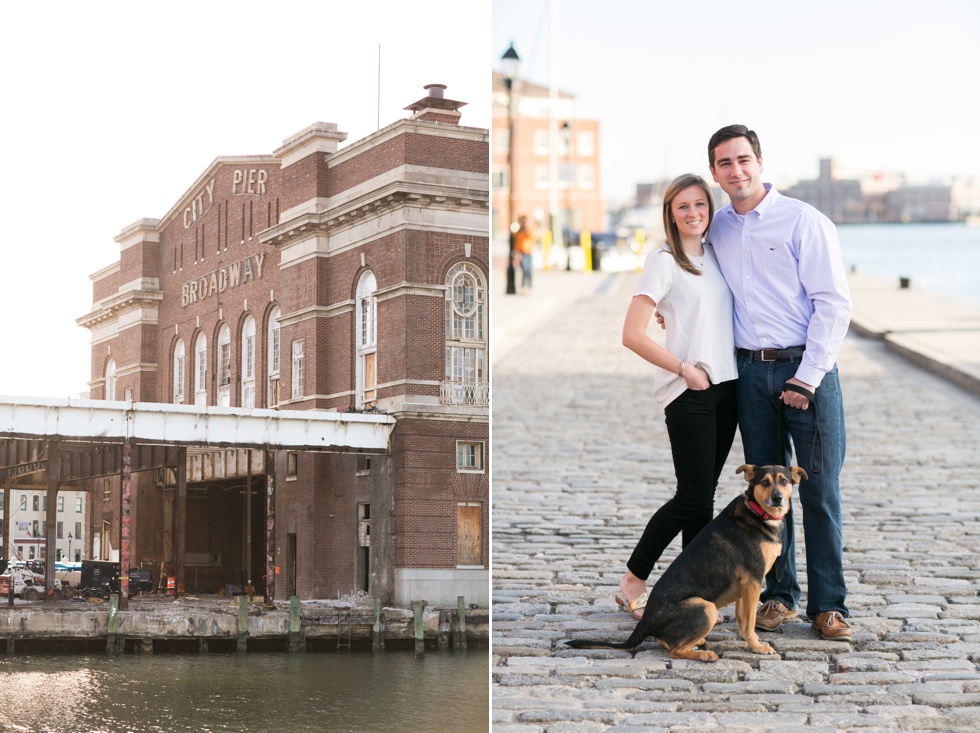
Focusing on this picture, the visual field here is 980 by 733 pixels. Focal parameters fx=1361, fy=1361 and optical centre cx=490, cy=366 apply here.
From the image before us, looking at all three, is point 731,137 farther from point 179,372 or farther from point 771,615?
point 179,372

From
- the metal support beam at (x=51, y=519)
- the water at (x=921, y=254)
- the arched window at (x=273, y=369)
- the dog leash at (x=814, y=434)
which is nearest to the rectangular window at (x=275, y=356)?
the arched window at (x=273, y=369)

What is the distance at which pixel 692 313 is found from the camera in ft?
20.0

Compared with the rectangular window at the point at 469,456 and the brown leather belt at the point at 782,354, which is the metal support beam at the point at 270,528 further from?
the brown leather belt at the point at 782,354

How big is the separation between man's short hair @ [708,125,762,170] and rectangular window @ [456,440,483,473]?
5.44 ft

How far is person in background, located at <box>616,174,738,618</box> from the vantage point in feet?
19.8

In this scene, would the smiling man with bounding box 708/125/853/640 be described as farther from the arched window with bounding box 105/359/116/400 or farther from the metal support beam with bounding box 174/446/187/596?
the arched window with bounding box 105/359/116/400

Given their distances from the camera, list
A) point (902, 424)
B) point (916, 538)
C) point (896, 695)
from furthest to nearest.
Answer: point (902, 424), point (916, 538), point (896, 695)

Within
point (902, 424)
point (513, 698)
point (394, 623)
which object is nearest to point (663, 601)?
point (513, 698)

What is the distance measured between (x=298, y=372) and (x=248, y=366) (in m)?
0.22

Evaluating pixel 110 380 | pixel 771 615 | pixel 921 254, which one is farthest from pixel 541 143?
pixel 110 380

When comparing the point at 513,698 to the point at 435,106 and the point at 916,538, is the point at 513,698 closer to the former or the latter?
the point at 435,106

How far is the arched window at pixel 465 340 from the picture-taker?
595cm

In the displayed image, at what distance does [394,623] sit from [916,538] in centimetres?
510

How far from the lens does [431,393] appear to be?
233 inches
